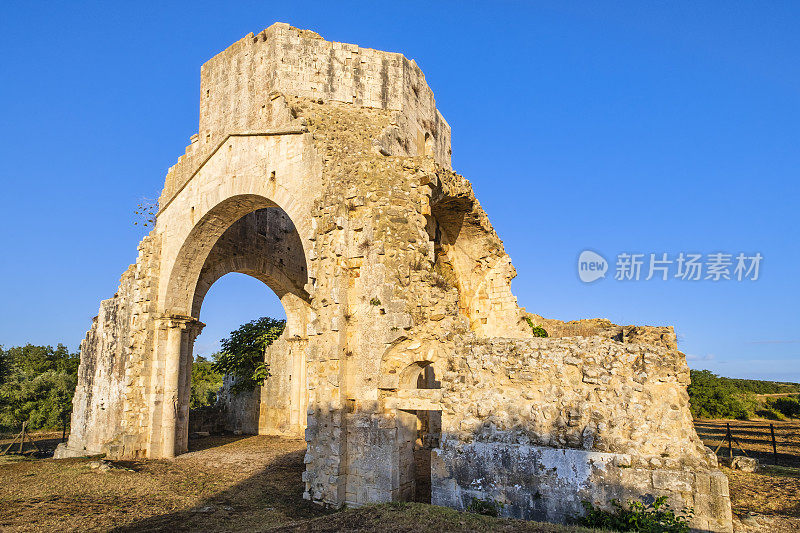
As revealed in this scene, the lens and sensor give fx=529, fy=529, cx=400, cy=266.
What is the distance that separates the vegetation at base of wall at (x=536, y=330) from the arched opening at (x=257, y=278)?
6.75 meters

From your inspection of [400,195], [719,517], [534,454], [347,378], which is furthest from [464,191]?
[719,517]

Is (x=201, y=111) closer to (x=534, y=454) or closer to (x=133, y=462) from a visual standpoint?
(x=133, y=462)

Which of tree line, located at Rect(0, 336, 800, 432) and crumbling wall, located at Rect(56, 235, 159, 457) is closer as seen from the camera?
crumbling wall, located at Rect(56, 235, 159, 457)

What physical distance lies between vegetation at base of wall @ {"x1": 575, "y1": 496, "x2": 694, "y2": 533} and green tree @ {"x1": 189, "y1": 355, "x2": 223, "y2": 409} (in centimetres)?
1570

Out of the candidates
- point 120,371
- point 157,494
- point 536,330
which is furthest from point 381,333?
point 120,371

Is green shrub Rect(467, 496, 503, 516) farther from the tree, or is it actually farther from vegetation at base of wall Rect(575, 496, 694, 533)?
the tree

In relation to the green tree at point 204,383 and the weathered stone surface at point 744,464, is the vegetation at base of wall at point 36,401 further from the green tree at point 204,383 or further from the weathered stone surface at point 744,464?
the weathered stone surface at point 744,464

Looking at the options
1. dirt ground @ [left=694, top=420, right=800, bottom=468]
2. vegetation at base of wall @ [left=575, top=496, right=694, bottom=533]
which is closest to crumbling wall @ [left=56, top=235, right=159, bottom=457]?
vegetation at base of wall @ [left=575, top=496, right=694, bottom=533]

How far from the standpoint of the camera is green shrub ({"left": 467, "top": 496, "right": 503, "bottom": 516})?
6754 millimetres

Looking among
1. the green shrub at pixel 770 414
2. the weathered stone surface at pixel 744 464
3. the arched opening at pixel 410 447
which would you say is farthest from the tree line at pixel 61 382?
the green shrub at pixel 770 414

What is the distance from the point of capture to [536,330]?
1282 centimetres

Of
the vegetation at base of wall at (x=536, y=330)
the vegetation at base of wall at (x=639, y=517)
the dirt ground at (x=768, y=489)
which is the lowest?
the dirt ground at (x=768, y=489)

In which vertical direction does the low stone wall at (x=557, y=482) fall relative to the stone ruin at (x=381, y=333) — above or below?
below

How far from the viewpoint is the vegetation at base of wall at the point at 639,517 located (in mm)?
5661
